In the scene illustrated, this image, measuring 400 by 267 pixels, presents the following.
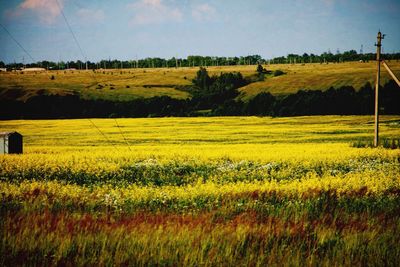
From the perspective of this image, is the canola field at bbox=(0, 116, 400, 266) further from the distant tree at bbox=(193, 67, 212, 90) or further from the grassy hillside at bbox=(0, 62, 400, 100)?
the distant tree at bbox=(193, 67, 212, 90)

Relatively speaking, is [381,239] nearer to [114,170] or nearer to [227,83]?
[114,170]

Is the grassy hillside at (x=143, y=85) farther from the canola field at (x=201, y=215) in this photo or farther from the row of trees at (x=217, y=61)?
the row of trees at (x=217, y=61)

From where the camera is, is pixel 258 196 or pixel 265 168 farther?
pixel 265 168

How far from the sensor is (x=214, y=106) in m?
69.0

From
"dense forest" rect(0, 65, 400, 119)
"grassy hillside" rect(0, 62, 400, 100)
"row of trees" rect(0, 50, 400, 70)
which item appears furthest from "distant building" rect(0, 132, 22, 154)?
"row of trees" rect(0, 50, 400, 70)

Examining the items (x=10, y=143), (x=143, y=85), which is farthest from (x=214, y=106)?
(x=10, y=143)

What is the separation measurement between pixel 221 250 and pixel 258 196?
4897mm

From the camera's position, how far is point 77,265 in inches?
202

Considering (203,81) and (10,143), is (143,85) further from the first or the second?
(10,143)

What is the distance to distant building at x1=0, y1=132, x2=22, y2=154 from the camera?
23484mm

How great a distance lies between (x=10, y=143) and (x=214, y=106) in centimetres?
4746

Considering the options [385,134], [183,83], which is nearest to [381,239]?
[385,134]

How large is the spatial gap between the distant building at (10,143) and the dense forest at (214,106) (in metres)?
30.8

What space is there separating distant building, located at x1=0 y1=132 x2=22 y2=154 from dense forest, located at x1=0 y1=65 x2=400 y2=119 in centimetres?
3083
